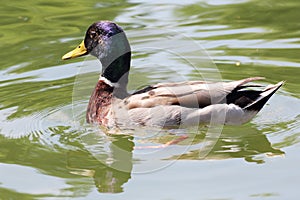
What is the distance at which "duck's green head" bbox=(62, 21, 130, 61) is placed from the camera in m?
8.77

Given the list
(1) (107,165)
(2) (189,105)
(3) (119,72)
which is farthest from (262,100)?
(1) (107,165)

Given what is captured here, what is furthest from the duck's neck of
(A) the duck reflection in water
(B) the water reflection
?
(B) the water reflection

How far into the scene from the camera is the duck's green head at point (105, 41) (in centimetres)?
877

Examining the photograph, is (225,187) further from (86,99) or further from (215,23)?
(215,23)

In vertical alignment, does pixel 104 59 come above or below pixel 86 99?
above

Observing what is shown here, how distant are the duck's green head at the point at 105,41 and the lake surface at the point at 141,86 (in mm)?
669

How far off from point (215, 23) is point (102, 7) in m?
1.84

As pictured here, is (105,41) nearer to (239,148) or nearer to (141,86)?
(141,86)

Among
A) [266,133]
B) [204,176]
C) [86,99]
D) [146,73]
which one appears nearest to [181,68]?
[146,73]

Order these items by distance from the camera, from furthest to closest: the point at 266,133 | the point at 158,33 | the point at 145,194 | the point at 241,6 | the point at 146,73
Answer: the point at 241,6, the point at 158,33, the point at 146,73, the point at 266,133, the point at 145,194

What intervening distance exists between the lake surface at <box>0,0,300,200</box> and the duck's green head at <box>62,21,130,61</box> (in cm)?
67

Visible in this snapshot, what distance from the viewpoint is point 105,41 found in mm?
8844

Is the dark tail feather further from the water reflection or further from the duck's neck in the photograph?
the duck's neck

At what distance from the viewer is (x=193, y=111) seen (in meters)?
8.25
